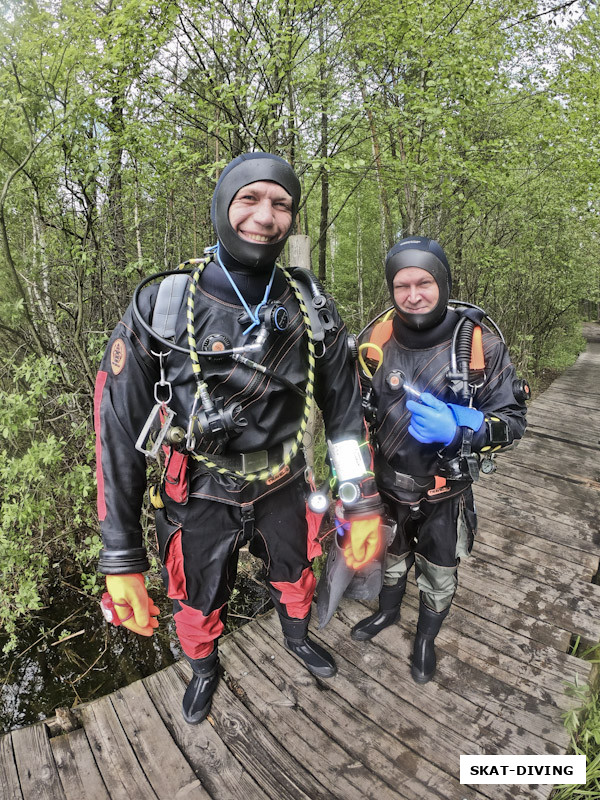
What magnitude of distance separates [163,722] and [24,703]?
1821mm

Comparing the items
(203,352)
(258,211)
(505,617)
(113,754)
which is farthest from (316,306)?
(505,617)

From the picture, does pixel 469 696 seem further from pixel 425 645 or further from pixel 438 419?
pixel 438 419

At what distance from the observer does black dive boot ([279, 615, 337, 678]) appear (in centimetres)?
243

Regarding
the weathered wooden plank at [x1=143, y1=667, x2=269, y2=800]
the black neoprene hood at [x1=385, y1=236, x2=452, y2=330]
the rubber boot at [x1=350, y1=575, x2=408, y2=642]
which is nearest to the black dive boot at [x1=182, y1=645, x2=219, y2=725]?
the weathered wooden plank at [x1=143, y1=667, x2=269, y2=800]

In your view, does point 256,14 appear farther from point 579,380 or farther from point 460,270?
point 579,380

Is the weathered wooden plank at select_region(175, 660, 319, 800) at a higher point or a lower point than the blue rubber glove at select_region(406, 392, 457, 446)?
lower

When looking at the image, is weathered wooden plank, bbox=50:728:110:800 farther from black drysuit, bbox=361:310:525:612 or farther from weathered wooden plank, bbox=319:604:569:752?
black drysuit, bbox=361:310:525:612

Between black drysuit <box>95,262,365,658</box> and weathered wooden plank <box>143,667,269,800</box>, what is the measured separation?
1.18 ft

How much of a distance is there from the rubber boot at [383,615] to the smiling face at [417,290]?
167 centimetres

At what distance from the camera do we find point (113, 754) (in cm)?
206

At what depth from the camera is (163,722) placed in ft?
7.20

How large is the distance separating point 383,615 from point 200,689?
117cm

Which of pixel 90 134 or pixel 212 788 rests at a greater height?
pixel 90 134

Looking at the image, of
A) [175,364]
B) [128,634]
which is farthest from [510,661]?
[128,634]
